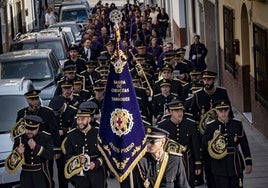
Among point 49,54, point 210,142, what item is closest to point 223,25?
point 49,54

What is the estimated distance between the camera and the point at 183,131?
1323 centimetres

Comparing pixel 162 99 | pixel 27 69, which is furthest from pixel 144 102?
pixel 27 69

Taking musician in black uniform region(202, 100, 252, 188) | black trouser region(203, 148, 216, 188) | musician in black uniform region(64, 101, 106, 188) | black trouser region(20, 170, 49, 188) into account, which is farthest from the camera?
black trouser region(203, 148, 216, 188)

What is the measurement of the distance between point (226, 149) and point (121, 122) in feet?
12.4

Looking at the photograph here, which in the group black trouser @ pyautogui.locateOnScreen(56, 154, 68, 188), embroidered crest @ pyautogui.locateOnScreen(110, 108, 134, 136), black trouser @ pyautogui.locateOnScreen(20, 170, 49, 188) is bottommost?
black trouser @ pyautogui.locateOnScreen(56, 154, 68, 188)

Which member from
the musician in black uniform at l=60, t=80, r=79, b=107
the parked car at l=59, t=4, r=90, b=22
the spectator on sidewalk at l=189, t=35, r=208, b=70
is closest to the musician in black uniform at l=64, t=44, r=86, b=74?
the spectator on sidewalk at l=189, t=35, r=208, b=70

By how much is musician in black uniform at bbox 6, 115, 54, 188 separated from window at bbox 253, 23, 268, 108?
639cm

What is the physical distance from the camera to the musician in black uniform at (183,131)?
13102mm

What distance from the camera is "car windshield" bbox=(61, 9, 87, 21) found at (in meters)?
44.2

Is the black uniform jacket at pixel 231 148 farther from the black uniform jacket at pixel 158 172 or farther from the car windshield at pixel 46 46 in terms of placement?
Result: the car windshield at pixel 46 46

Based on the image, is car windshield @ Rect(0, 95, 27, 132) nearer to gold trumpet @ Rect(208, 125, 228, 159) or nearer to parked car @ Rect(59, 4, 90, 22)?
gold trumpet @ Rect(208, 125, 228, 159)

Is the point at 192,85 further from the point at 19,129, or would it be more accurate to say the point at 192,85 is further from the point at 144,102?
the point at 19,129

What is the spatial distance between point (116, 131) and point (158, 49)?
1547 cm

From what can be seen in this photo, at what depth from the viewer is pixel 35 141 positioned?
12.9 meters
